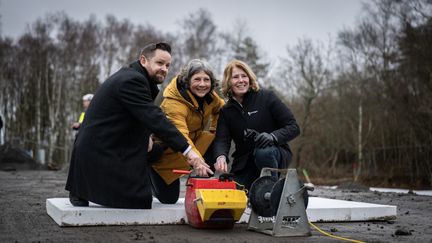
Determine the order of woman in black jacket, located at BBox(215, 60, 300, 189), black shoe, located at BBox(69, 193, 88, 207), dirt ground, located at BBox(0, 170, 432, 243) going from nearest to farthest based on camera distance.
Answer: dirt ground, located at BBox(0, 170, 432, 243), black shoe, located at BBox(69, 193, 88, 207), woman in black jacket, located at BBox(215, 60, 300, 189)

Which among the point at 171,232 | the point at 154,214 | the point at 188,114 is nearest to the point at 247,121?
the point at 188,114

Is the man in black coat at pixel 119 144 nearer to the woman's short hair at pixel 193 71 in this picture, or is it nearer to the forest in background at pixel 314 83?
the woman's short hair at pixel 193 71

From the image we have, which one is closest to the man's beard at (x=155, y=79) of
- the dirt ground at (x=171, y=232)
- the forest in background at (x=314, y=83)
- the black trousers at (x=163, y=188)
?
the black trousers at (x=163, y=188)

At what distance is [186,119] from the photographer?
4.91 m

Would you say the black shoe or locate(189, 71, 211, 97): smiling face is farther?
locate(189, 71, 211, 97): smiling face

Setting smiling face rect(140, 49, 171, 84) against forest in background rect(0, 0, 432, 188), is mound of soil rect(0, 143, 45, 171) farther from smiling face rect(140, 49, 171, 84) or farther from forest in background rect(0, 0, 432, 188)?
smiling face rect(140, 49, 171, 84)

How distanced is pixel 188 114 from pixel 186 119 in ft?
0.18

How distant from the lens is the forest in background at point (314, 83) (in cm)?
2005

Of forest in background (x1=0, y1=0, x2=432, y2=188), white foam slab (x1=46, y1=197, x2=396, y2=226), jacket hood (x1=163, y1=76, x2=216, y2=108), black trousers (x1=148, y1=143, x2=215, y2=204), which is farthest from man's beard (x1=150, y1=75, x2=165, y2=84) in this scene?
forest in background (x1=0, y1=0, x2=432, y2=188)

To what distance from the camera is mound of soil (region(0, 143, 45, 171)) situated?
69.9 feet

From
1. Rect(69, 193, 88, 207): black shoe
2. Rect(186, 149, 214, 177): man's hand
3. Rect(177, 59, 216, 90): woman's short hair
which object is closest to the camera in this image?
Rect(186, 149, 214, 177): man's hand

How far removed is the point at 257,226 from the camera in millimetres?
4059

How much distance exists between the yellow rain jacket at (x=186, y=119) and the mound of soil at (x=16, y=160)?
58.4 ft

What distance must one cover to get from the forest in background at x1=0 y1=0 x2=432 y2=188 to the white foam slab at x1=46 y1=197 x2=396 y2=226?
10.9m
